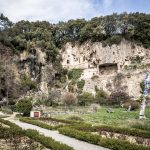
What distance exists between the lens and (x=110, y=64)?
6725 cm

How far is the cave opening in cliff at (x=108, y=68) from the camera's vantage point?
6685cm

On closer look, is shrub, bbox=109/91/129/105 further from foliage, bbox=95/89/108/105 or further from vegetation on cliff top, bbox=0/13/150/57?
vegetation on cliff top, bbox=0/13/150/57

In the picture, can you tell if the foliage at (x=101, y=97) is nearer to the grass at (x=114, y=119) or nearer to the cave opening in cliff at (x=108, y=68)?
the cave opening in cliff at (x=108, y=68)

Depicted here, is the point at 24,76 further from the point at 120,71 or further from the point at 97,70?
the point at 120,71

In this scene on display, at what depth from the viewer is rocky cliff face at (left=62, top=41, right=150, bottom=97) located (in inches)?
2419

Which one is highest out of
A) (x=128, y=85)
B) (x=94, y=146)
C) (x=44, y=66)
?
(x=44, y=66)

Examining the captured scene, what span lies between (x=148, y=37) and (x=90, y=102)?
2325 centimetres

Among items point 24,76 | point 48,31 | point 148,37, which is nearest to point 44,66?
point 24,76

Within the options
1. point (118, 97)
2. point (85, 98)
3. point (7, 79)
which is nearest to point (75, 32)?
point (85, 98)

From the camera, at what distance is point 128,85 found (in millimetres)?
61438

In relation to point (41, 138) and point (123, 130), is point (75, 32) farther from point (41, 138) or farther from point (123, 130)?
point (41, 138)

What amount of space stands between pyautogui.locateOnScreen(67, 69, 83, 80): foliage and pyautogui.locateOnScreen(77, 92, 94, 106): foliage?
27.6ft

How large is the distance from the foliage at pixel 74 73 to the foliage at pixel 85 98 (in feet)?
27.6

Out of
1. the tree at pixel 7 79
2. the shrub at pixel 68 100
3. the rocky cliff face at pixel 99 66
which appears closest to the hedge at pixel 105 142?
the shrub at pixel 68 100
